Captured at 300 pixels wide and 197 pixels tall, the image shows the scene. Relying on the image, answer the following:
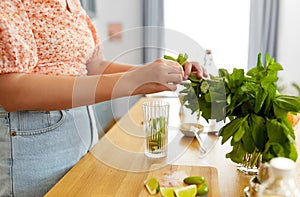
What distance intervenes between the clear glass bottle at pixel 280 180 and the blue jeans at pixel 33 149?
0.62m

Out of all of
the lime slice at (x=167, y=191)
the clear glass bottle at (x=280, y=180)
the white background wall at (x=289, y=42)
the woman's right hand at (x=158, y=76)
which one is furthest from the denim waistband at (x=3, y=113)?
the white background wall at (x=289, y=42)

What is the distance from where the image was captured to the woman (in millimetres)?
938

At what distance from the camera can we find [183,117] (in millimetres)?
1098

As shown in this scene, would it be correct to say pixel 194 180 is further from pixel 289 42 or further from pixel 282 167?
pixel 289 42

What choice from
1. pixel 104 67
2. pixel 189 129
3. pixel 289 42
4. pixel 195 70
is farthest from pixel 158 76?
pixel 289 42

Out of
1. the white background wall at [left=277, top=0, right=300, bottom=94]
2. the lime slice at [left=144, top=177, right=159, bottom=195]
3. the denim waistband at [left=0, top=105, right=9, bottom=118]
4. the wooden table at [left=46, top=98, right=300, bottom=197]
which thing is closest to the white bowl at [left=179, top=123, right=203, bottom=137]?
the wooden table at [left=46, top=98, right=300, bottom=197]

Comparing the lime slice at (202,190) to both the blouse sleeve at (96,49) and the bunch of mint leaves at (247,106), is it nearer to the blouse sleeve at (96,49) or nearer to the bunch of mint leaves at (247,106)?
the bunch of mint leaves at (247,106)

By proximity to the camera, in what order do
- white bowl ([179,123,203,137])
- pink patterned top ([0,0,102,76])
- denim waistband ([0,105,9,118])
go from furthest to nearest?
white bowl ([179,123,203,137])
denim waistband ([0,105,9,118])
pink patterned top ([0,0,102,76])

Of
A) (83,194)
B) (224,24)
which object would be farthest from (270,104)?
(224,24)

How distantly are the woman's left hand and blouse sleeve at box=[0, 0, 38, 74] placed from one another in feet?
1.22

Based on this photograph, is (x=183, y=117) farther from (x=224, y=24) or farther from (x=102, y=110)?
(x=224, y=24)

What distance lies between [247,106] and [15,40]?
544mm

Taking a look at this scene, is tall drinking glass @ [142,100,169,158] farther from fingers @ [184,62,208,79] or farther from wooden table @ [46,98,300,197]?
fingers @ [184,62,208,79]

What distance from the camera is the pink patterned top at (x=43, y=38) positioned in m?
0.93
